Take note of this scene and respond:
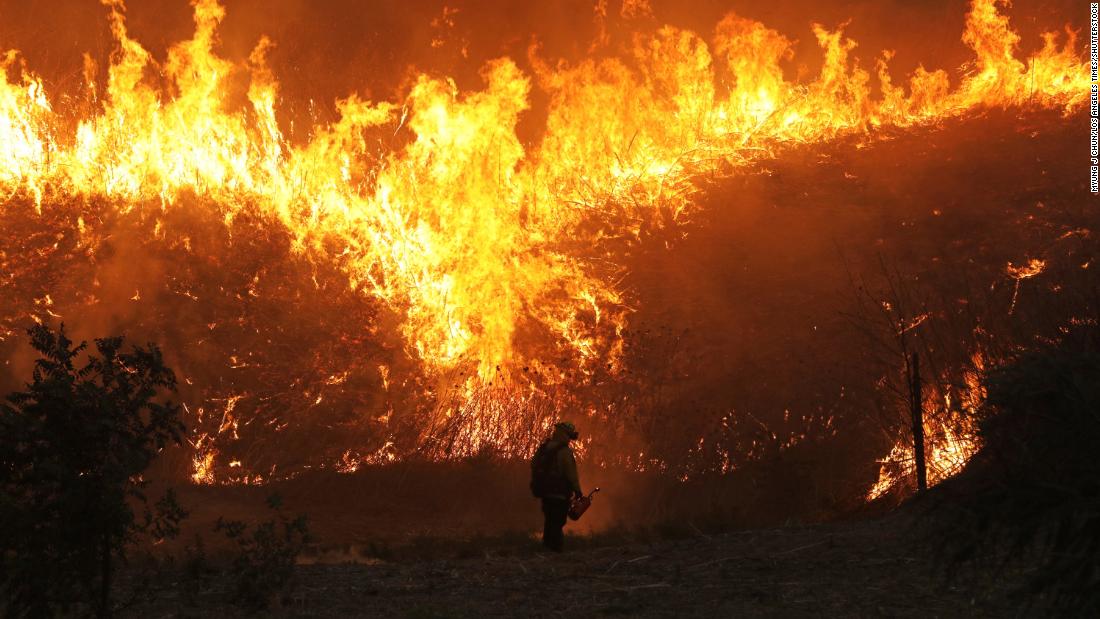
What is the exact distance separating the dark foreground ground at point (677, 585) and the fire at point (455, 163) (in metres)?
8.28

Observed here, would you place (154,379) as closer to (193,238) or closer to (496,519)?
(496,519)

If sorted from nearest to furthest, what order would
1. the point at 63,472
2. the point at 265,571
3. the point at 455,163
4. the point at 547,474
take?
the point at 63,472 → the point at 265,571 → the point at 547,474 → the point at 455,163

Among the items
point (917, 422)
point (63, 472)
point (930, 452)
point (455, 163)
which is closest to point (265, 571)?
point (63, 472)

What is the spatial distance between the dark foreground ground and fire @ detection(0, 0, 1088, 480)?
8279mm

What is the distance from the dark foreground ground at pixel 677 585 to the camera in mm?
7812

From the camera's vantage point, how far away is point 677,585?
8.87 metres

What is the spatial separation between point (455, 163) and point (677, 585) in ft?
45.7

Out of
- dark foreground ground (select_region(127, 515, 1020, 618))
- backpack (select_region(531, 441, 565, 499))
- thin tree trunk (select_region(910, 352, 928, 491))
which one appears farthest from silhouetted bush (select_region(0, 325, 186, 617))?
thin tree trunk (select_region(910, 352, 928, 491))

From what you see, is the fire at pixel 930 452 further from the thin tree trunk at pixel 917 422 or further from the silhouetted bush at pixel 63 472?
the silhouetted bush at pixel 63 472

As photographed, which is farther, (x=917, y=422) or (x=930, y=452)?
(x=930, y=452)

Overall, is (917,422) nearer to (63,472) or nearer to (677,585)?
(677,585)

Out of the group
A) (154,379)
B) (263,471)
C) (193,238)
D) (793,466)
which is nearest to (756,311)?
(793,466)

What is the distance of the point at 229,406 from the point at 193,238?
483 cm

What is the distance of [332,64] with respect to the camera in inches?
1018
